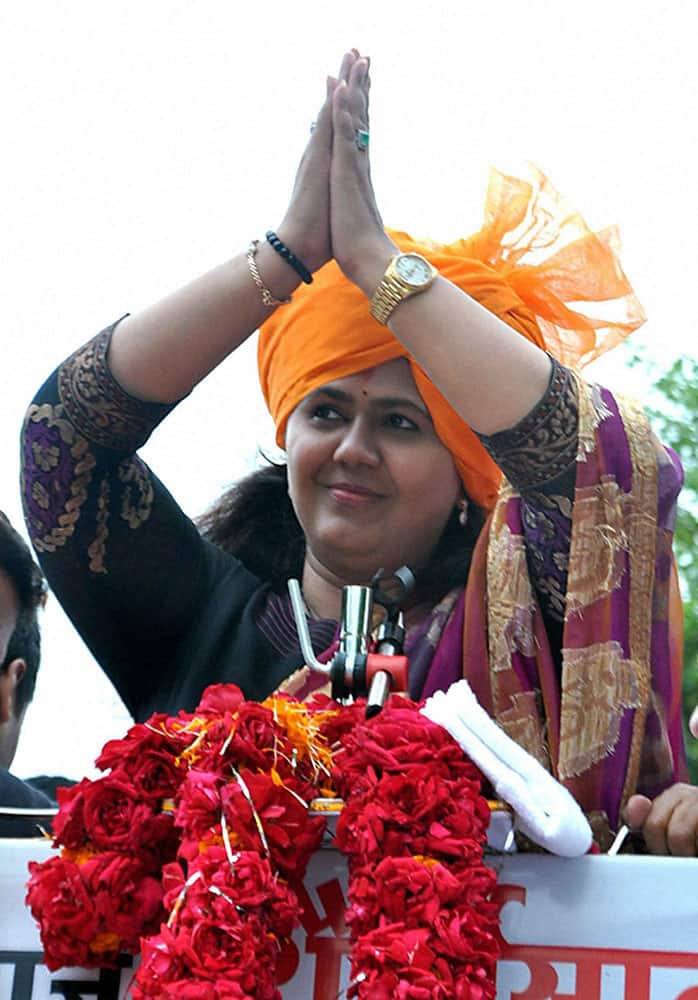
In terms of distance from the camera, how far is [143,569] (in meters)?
2.34

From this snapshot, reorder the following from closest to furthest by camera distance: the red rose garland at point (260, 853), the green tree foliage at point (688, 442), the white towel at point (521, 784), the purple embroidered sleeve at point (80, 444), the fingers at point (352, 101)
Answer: the red rose garland at point (260, 853), the white towel at point (521, 784), the fingers at point (352, 101), the purple embroidered sleeve at point (80, 444), the green tree foliage at point (688, 442)

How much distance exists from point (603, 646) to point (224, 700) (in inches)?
27.4

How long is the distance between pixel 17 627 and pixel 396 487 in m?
0.78

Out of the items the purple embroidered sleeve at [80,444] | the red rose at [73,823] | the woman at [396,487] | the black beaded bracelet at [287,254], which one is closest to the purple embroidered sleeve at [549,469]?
the woman at [396,487]

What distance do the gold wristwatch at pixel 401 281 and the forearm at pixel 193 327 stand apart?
0.56 ft

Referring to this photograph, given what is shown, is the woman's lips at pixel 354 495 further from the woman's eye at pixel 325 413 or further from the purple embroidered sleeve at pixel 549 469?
the purple embroidered sleeve at pixel 549 469

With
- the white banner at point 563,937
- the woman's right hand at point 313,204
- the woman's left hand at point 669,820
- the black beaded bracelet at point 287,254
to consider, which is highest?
the woman's right hand at point 313,204

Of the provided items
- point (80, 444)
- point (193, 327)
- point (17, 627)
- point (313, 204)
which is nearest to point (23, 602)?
point (17, 627)

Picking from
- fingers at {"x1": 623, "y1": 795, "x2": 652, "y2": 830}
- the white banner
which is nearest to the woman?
fingers at {"x1": 623, "y1": 795, "x2": 652, "y2": 830}

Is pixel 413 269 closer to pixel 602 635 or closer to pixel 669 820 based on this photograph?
pixel 602 635

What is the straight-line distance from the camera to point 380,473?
7.38 ft

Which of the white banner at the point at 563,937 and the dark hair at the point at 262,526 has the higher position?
the dark hair at the point at 262,526

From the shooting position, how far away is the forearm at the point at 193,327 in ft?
7.08

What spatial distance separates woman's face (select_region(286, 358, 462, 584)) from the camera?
7.38 ft
